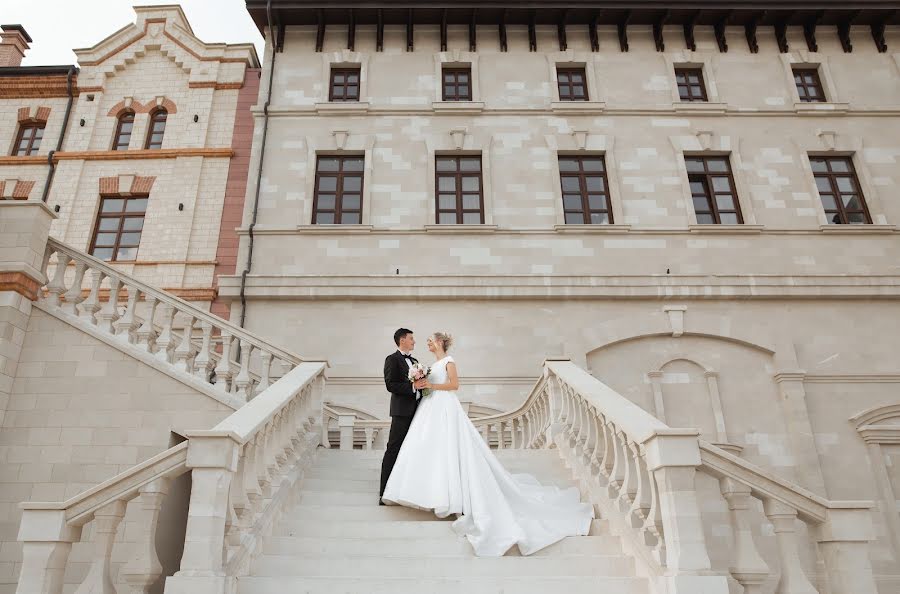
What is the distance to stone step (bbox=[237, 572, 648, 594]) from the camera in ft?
15.1

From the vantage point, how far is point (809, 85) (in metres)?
15.0

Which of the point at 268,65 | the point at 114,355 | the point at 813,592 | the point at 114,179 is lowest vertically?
the point at 813,592

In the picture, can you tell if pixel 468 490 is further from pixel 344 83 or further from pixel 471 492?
pixel 344 83

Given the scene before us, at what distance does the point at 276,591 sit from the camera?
15.0ft

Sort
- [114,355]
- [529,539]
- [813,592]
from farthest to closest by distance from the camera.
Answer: [114,355] → [529,539] → [813,592]

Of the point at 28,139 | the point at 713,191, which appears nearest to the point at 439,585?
the point at 713,191

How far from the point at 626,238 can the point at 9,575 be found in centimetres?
1134

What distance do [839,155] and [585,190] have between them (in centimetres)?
589

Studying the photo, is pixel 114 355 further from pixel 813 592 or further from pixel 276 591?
pixel 813 592

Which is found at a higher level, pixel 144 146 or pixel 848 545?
pixel 144 146

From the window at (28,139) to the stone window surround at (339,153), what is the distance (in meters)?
7.72

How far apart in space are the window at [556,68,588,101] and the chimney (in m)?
15.6

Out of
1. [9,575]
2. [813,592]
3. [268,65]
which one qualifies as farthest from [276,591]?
[268,65]

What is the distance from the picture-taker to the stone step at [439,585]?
4613mm
